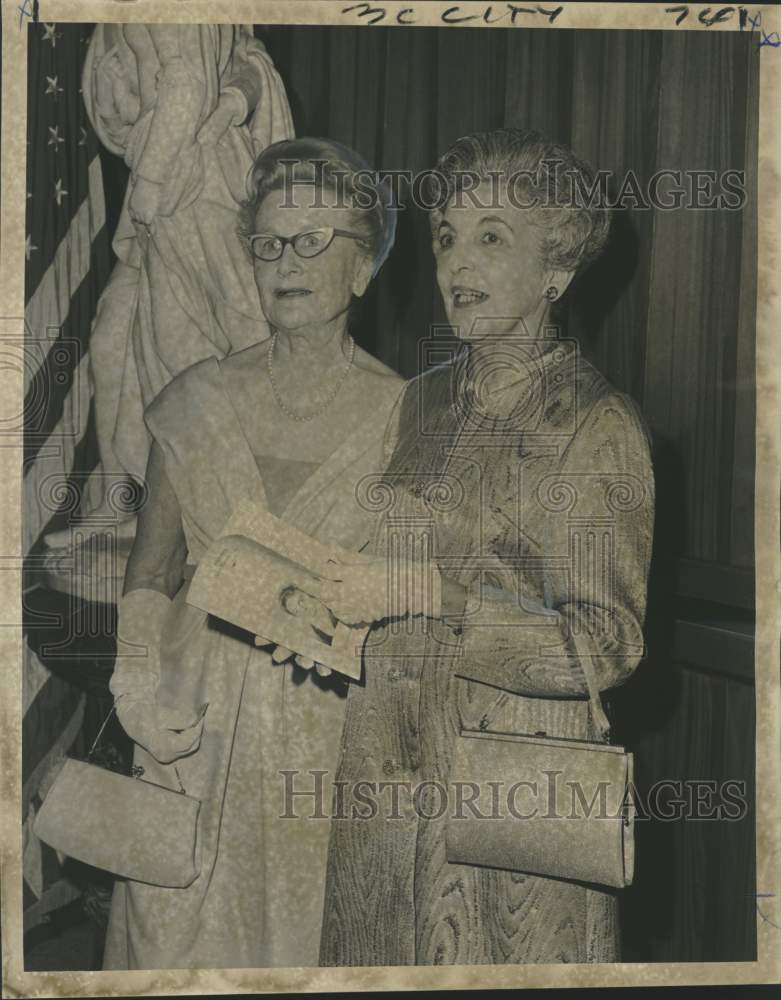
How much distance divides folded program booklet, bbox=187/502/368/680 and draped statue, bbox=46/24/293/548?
0.27 meters

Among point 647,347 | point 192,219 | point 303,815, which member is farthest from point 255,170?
point 303,815

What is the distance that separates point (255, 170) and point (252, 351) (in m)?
0.42

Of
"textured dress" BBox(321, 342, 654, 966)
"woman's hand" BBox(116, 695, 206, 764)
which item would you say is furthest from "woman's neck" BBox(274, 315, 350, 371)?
"woman's hand" BBox(116, 695, 206, 764)

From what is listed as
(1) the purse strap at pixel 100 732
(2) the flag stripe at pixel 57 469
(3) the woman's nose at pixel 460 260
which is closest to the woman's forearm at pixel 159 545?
(2) the flag stripe at pixel 57 469

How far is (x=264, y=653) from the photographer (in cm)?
306

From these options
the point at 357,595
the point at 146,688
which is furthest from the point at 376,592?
the point at 146,688

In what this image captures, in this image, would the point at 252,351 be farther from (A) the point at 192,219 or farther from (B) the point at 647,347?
(B) the point at 647,347

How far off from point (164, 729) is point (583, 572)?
1036 mm

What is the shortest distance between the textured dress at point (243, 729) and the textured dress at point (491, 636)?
66 mm

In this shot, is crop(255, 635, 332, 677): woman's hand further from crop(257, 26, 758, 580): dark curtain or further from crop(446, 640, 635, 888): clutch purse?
crop(257, 26, 758, 580): dark curtain

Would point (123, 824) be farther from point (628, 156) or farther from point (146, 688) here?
point (628, 156)

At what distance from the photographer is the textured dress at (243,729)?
3.06m

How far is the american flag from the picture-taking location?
309cm

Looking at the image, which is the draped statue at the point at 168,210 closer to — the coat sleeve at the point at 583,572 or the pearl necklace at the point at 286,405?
the pearl necklace at the point at 286,405
